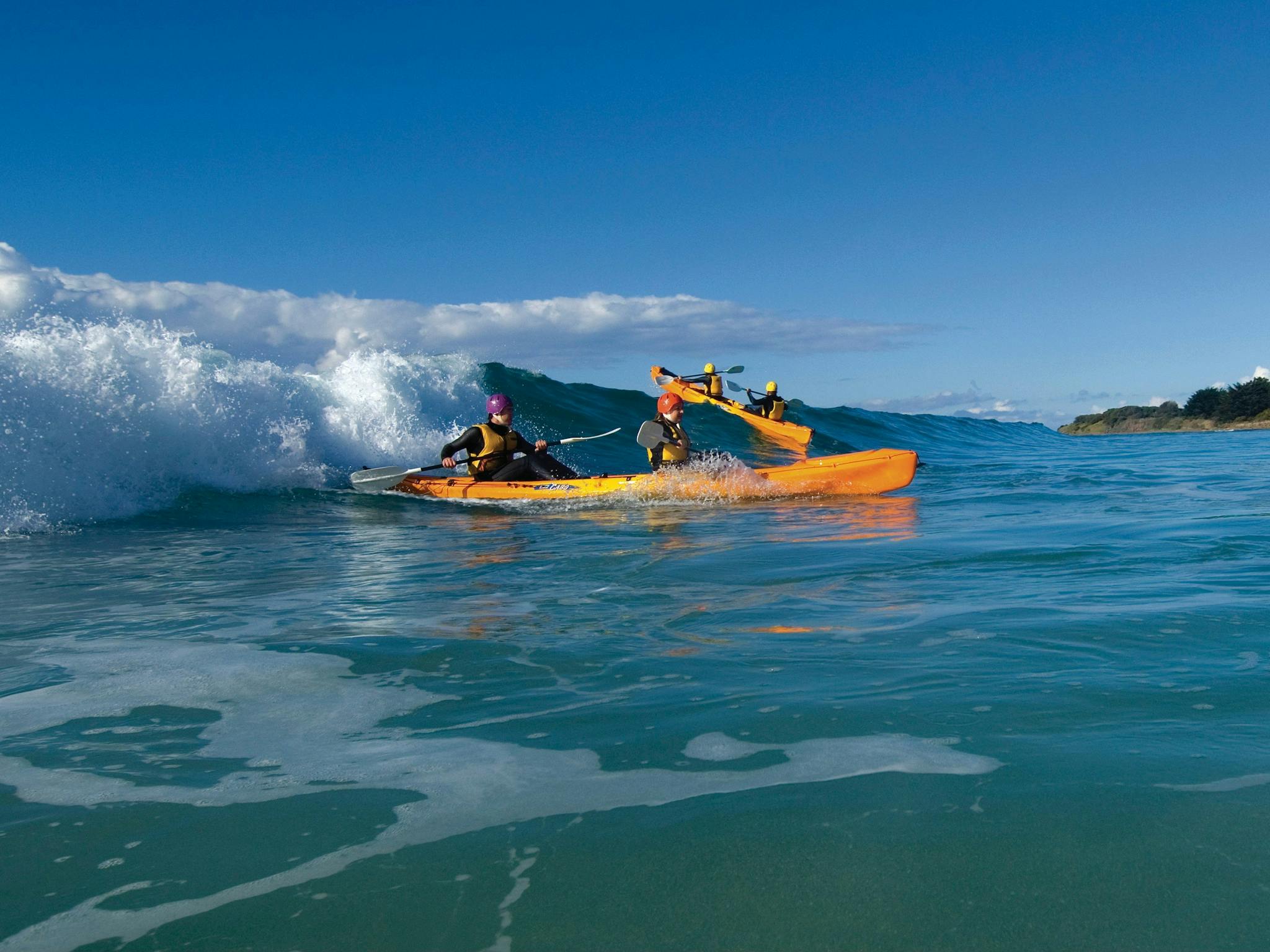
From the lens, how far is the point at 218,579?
21.7 ft

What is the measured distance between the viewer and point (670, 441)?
36.9 ft

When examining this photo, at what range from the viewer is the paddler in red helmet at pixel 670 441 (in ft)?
36.7

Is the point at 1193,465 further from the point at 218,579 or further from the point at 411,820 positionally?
the point at 411,820

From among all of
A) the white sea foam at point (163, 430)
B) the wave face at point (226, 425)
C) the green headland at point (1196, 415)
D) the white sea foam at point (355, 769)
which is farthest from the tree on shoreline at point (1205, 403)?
the white sea foam at point (355, 769)

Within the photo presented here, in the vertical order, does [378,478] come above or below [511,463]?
below

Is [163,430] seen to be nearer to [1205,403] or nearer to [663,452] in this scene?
[663,452]

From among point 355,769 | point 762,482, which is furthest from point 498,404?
point 355,769

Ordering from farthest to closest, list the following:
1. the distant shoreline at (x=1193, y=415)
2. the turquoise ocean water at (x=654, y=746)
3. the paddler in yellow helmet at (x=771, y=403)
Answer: the distant shoreline at (x=1193, y=415) < the paddler in yellow helmet at (x=771, y=403) < the turquoise ocean water at (x=654, y=746)

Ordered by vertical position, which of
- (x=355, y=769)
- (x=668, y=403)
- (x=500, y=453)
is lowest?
(x=355, y=769)

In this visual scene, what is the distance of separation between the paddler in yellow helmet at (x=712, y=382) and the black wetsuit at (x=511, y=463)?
9539 mm

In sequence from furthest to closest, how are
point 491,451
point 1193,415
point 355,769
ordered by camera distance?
point 1193,415 → point 491,451 → point 355,769

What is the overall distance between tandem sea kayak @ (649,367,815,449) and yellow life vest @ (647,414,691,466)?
8.85 metres

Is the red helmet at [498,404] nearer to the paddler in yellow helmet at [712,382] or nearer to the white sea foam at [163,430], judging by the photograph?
the white sea foam at [163,430]

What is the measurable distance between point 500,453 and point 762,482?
135 inches
